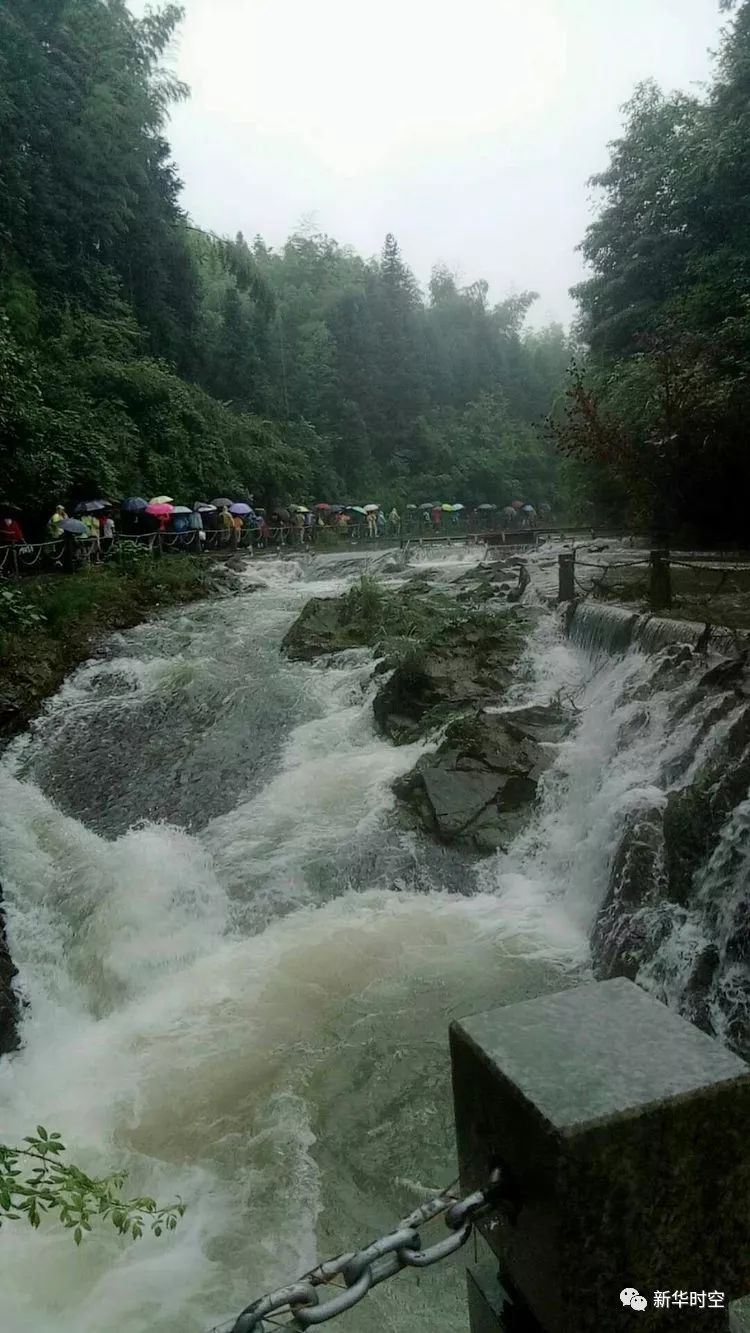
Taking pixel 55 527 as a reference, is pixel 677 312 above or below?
above

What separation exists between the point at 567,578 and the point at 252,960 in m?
8.24

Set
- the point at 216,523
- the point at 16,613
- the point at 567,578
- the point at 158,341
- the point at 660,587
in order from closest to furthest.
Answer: the point at 660,587, the point at 16,613, the point at 567,578, the point at 216,523, the point at 158,341

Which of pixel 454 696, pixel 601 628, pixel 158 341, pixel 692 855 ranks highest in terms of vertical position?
pixel 158 341

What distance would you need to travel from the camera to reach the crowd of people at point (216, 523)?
16.8m

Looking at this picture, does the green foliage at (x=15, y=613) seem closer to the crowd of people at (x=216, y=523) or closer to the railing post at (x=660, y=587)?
the crowd of people at (x=216, y=523)

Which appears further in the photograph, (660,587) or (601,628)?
(601,628)

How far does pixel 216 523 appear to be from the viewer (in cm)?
2522

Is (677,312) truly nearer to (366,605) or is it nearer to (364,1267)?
(366,605)

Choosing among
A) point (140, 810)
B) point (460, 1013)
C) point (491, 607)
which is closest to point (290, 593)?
point (491, 607)

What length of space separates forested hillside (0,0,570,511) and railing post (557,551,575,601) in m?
9.85

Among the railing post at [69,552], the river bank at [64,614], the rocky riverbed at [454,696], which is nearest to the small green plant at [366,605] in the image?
the rocky riverbed at [454,696]

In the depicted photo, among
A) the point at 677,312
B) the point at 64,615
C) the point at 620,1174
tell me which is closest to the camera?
the point at 620,1174

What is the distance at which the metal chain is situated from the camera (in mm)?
1316

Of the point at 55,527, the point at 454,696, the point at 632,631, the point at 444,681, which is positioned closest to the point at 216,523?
the point at 55,527
